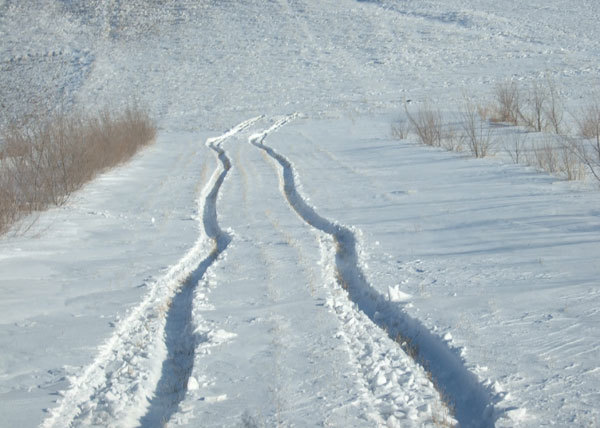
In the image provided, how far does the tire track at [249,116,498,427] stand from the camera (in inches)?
157

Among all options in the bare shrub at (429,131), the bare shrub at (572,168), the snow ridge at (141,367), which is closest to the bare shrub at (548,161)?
the bare shrub at (572,168)

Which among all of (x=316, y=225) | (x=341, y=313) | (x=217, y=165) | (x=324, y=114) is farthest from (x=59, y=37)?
(x=341, y=313)

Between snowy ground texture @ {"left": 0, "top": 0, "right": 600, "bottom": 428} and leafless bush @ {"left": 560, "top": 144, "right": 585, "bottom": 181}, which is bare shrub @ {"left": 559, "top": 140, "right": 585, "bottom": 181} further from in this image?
snowy ground texture @ {"left": 0, "top": 0, "right": 600, "bottom": 428}

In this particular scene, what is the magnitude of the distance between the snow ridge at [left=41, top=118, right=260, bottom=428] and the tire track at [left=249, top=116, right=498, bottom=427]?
1.57 m

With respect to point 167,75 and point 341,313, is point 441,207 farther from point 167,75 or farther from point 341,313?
point 167,75

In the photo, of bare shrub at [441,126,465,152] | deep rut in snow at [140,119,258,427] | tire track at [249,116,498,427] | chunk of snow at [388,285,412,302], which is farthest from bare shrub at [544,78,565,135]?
chunk of snow at [388,285,412,302]

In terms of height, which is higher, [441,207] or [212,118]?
[212,118]

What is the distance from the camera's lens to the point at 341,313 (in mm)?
5578

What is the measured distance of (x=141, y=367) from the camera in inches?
185

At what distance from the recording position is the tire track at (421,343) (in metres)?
4.00

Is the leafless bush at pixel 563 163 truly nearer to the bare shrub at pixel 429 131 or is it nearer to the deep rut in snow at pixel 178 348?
the bare shrub at pixel 429 131

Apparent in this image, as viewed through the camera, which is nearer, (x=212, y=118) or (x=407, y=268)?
(x=407, y=268)

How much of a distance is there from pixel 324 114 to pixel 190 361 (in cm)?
2384

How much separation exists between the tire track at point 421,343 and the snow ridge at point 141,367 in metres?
1.57
